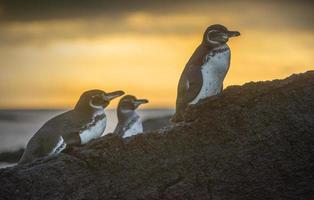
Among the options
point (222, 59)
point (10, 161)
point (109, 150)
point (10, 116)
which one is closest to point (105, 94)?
point (222, 59)

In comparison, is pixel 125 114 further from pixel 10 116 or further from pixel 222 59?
pixel 10 116

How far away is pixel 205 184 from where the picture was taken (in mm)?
10734

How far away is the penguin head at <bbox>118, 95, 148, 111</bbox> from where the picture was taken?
69.3ft

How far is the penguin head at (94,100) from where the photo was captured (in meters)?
13.7

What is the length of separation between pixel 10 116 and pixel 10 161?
39.7ft

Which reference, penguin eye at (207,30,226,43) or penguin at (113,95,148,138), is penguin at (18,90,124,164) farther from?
penguin at (113,95,148,138)

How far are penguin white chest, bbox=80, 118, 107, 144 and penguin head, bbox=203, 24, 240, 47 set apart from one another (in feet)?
6.58

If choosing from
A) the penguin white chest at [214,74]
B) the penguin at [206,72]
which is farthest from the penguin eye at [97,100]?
the penguin white chest at [214,74]

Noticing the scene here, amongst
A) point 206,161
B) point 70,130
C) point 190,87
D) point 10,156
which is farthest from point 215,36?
point 10,156

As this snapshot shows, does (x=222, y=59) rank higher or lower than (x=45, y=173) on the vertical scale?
higher

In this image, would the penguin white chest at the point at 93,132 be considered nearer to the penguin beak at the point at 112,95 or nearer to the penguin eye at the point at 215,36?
the penguin beak at the point at 112,95

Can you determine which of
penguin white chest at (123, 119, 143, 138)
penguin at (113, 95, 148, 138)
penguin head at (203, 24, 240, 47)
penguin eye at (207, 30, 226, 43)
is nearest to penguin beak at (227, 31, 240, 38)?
penguin head at (203, 24, 240, 47)

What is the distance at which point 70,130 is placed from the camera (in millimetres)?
12953

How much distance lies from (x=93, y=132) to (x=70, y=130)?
0.41 metres
